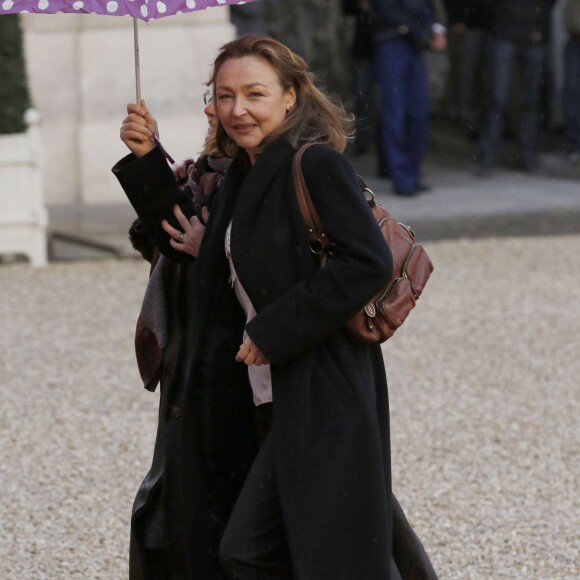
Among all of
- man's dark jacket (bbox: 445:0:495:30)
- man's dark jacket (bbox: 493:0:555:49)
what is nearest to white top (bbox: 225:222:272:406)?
man's dark jacket (bbox: 493:0:555:49)

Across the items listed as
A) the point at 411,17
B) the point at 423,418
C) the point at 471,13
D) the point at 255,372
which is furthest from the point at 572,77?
the point at 255,372

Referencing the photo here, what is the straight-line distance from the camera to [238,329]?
3.11m

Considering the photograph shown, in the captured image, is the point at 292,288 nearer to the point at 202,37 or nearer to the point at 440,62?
the point at 202,37

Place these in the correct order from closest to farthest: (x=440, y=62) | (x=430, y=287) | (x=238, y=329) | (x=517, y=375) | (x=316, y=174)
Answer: (x=316, y=174) < (x=238, y=329) < (x=517, y=375) < (x=430, y=287) < (x=440, y=62)

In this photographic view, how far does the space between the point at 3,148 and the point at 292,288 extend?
6418mm

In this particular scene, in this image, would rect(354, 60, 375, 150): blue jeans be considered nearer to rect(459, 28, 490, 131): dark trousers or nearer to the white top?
rect(459, 28, 490, 131): dark trousers

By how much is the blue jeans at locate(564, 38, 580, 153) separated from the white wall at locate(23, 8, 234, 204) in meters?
2.84

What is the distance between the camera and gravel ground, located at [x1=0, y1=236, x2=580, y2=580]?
448 centimetres

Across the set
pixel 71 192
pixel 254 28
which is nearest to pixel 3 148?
pixel 71 192

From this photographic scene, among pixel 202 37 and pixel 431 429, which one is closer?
pixel 431 429

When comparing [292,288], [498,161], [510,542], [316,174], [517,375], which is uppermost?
[316,174]

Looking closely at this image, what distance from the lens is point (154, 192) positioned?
3.27 metres

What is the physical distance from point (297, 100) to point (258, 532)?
2.89 feet

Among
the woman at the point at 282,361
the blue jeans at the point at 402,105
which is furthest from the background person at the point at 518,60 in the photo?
the woman at the point at 282,361
